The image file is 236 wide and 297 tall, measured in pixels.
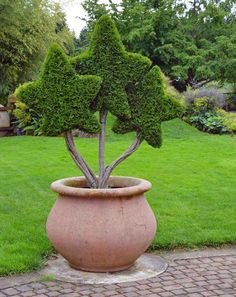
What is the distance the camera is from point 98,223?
433cm

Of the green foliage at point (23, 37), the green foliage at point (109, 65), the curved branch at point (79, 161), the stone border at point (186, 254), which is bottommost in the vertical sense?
the stone border at point (186, 254)

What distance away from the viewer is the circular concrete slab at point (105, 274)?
14.1ft

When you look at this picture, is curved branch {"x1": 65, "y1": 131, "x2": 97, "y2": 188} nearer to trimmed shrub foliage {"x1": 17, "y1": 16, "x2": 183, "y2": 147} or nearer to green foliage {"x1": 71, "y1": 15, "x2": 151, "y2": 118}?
trimmed shrub foliage {"x1": 17, "y1": 16, "x2": 183, "y2": 147}

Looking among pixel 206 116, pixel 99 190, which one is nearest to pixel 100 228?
pixel 99 190

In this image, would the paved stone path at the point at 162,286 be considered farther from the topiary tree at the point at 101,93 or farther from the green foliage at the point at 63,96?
the green foliage at the point at 63,96

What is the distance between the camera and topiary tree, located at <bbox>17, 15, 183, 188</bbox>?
455 centimetres

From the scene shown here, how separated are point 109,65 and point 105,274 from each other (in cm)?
185

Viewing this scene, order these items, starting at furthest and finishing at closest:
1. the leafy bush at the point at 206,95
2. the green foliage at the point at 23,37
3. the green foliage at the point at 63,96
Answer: the leafy bush at the point at 206,95 < the green foliage at the point at 23,37 < the green foliage at the point at 63,96

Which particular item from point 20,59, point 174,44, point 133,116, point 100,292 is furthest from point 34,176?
point 174,44

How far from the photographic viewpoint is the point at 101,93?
474cm

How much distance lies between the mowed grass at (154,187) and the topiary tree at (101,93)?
1.00 metres

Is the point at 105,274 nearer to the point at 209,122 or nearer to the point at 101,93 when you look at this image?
the point at 101,93

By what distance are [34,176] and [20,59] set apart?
10352mm

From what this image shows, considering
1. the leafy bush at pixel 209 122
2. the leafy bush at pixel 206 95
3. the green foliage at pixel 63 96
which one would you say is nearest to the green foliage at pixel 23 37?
the leafy bush at pixel 206 95
